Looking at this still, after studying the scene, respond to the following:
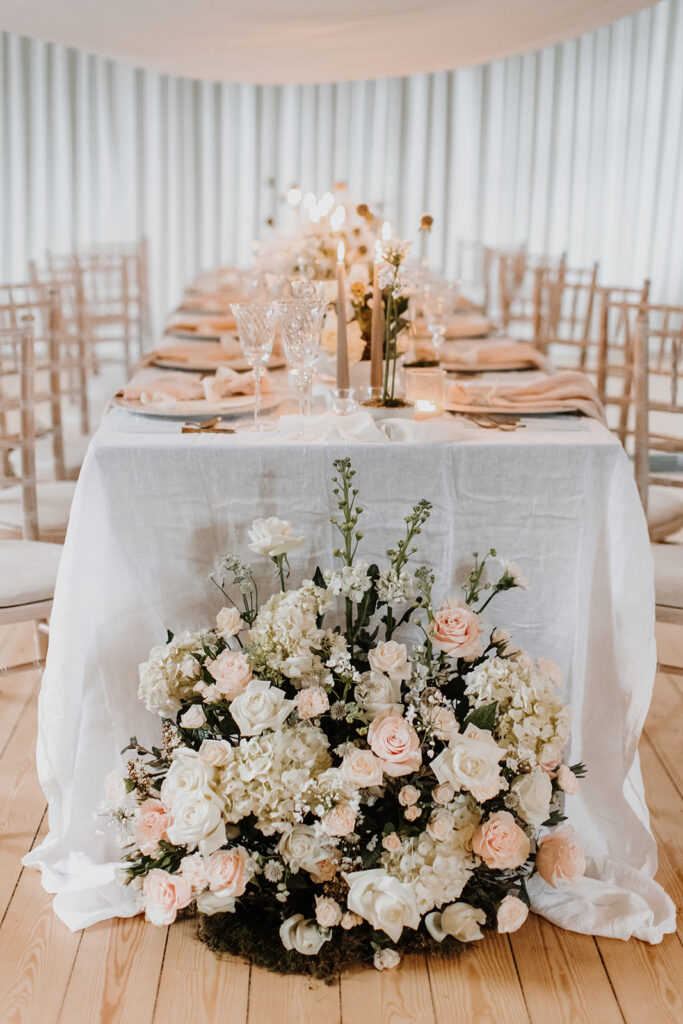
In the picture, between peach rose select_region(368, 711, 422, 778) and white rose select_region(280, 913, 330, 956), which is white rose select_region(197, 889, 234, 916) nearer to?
white rose select_region(280, 913, 330, 956)

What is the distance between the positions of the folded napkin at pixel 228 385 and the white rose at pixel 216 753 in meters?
0.77

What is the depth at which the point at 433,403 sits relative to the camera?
213cm

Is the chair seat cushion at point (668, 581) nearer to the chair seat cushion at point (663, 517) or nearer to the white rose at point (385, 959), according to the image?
the chair seat cushion at point (663, 517)

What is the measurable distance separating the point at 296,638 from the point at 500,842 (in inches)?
18.2

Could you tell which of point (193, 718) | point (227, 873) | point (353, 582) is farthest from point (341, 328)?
point (227, 873)

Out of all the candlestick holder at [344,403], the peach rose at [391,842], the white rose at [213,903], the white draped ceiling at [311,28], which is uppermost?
the white draped ceiling at [311,28]

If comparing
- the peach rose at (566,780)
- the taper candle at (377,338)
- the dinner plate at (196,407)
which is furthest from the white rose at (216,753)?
the taper candle at (377,338)

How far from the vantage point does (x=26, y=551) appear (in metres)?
2.36

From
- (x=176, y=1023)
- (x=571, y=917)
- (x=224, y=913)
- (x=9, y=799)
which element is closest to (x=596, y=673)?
(x=571, y=917)

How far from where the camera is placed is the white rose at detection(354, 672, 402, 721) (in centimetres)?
180

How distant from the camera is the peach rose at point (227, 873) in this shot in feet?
5.75

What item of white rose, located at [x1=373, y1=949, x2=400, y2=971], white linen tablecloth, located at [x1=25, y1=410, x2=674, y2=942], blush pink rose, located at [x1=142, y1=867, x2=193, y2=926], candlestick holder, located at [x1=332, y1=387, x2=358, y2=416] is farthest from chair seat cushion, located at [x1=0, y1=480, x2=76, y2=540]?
white rose, located at [x1=373, y1=949, x2=400, y2=971]

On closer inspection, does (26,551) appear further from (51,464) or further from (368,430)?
(51,464)

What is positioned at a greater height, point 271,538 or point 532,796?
point 271,538
